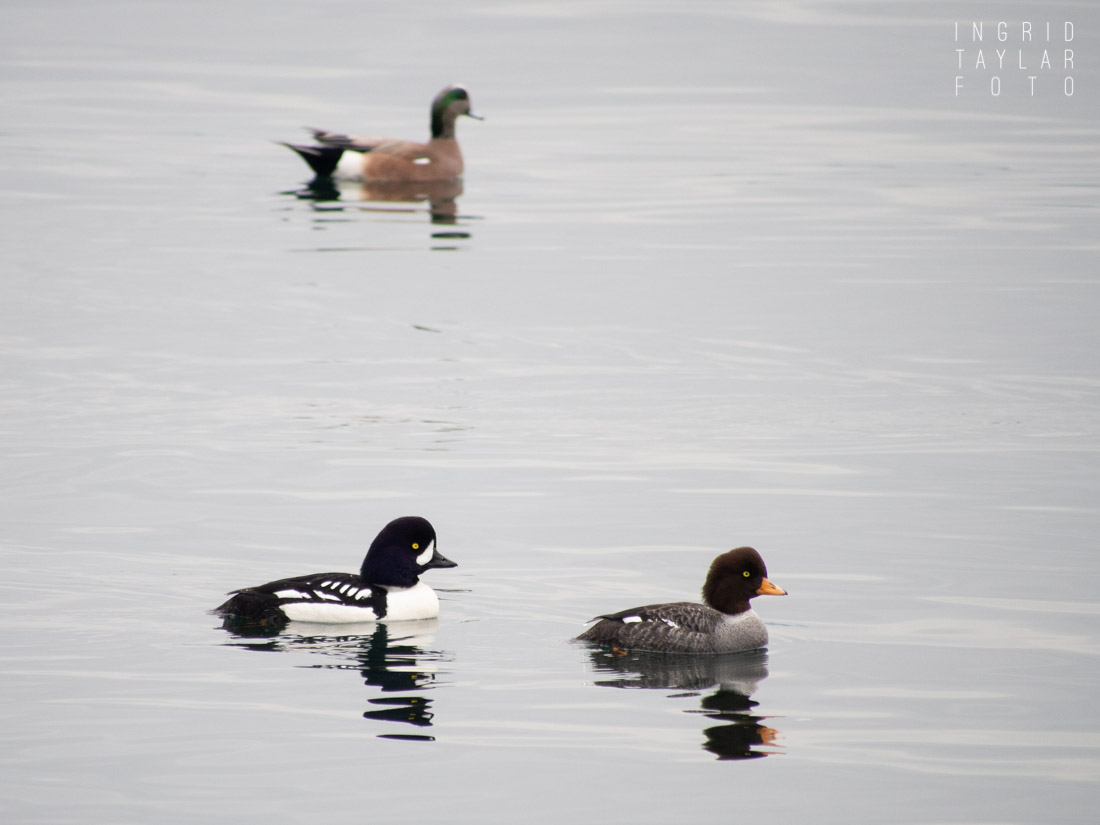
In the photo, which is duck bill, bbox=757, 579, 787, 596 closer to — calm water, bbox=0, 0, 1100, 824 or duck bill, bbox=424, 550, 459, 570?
calm water, bbox=0, 0, 1100, 824

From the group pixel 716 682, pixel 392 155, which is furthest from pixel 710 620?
pixel 392 155

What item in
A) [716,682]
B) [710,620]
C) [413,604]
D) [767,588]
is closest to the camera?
[716,682]

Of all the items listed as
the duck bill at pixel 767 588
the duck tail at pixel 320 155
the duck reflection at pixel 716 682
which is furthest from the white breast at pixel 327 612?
the duck tail at pixel 320 155

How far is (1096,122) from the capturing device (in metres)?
42.1

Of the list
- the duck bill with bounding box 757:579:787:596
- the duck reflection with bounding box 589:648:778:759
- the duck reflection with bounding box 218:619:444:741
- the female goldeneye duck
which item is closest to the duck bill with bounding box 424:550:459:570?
the duck reflection with bounding box 218:619:444:741

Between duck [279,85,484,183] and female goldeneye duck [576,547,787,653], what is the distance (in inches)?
881

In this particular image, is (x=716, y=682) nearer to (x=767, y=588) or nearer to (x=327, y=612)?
(x=767, y=588)

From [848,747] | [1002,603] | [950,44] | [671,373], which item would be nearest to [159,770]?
[848,747]

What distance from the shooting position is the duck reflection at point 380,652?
31.3ft

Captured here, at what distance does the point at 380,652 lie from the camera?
10.8 meters

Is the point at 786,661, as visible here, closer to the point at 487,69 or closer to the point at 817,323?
the point at 817,323

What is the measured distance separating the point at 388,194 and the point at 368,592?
70.2 ft

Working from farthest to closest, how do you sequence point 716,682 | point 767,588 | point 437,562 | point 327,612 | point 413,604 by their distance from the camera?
1. point 437,562
2. point 413,604
3. point 327,612
4. point 767,588
5. point 716,682

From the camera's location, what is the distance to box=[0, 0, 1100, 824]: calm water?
347 inches
